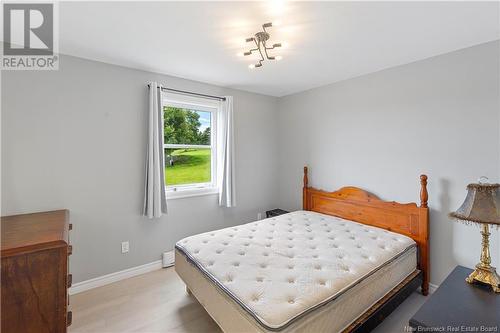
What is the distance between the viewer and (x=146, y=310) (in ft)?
6.84

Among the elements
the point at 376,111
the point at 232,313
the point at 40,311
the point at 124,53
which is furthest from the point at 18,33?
the point at 376,111

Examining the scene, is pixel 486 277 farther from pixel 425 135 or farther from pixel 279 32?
pixel 279 32

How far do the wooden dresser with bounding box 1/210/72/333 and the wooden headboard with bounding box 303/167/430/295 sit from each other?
2859mm

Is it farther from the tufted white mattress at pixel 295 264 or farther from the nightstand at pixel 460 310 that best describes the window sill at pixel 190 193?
the nightstand at pixel 460 310

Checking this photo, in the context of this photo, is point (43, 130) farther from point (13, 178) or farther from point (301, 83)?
point (301, 83)

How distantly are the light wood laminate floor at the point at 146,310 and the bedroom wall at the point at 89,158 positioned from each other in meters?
0.30

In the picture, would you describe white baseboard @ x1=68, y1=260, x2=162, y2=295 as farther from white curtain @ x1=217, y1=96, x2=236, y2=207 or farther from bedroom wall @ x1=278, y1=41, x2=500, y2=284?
bedroom wall @ x1=278, y1=41, x2=500, y2=284

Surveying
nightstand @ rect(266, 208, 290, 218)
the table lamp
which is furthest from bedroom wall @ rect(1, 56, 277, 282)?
the table lamp

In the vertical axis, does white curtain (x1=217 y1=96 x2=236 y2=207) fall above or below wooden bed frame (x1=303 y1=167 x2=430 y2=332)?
above

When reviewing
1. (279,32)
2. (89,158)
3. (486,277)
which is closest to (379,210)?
(486,277)

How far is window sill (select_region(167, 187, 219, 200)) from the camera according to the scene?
9.81 feet

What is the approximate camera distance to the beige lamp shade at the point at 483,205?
1.45 m

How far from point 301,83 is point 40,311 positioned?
135 inches

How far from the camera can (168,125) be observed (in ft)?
10.0
